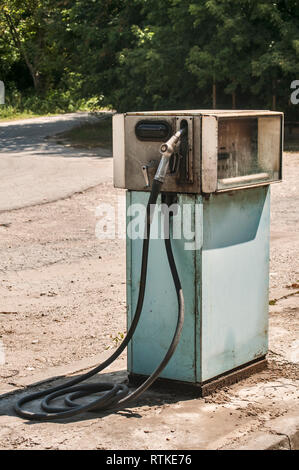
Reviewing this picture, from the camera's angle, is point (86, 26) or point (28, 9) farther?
point (28, 9)

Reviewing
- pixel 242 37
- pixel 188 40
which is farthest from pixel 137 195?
pixel 188 40

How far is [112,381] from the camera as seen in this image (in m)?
4.79

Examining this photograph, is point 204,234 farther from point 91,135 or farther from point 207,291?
point 91,135

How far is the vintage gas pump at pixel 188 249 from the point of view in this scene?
14.1 feet

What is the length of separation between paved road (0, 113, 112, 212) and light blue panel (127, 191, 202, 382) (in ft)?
25.5

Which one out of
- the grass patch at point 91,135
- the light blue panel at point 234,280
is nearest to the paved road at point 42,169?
the grass patch at point 91,135

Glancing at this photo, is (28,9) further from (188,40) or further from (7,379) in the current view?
(7,379)

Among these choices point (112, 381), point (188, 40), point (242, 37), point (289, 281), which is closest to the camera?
point (112, 381)

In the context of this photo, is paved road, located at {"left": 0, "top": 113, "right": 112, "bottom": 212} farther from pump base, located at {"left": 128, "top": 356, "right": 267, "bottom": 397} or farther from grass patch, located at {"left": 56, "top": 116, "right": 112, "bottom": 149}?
pump base, located at {"left": 128, "top": 356, "right": 267, "bottom": 397}

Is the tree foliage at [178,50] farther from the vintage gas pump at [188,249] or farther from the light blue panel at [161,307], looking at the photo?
the light blue panel at [161,307]

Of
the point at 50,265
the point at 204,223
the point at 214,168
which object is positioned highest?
the point at 214,168

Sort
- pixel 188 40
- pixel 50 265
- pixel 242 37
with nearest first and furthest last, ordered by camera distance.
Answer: pixel 50 265 < pixel 242 37 < pixel 188 40

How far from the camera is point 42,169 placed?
55.0ft

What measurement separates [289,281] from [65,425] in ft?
13.3
